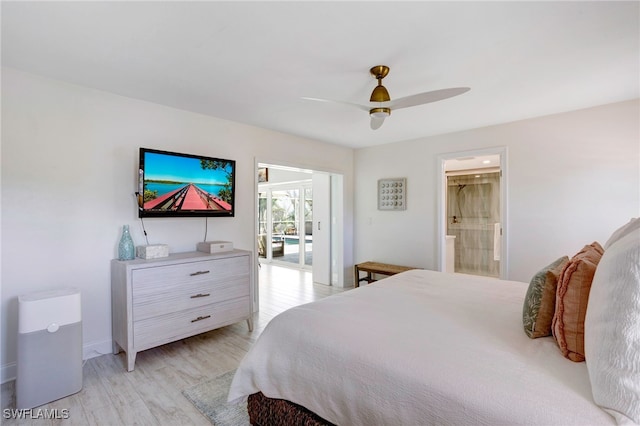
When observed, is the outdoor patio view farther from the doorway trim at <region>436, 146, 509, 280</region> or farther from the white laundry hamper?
the white laundry hamper

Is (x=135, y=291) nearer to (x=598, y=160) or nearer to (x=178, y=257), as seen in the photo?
(x=178, y=257)

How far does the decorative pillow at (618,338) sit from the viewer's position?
881 millimetres

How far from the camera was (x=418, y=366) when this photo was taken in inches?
47.6

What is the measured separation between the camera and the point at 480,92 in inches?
108

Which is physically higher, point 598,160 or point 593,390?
point 598,160

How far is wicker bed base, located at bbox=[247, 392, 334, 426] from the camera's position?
1.47 m

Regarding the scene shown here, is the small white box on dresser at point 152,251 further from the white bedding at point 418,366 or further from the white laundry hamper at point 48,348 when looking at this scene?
the white bedding at point 418,366

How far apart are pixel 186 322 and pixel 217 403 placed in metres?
0.95

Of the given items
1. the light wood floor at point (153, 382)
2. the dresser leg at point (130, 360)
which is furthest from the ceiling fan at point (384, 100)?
the dresser leg at point (130, 360)

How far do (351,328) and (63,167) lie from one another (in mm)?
2668

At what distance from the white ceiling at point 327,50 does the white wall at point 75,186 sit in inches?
7.6

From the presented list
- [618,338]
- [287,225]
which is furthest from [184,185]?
[287,225]

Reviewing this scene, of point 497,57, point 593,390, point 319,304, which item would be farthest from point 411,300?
point 497,57

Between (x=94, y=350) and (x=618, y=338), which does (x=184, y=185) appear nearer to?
(x=94, y=350)
